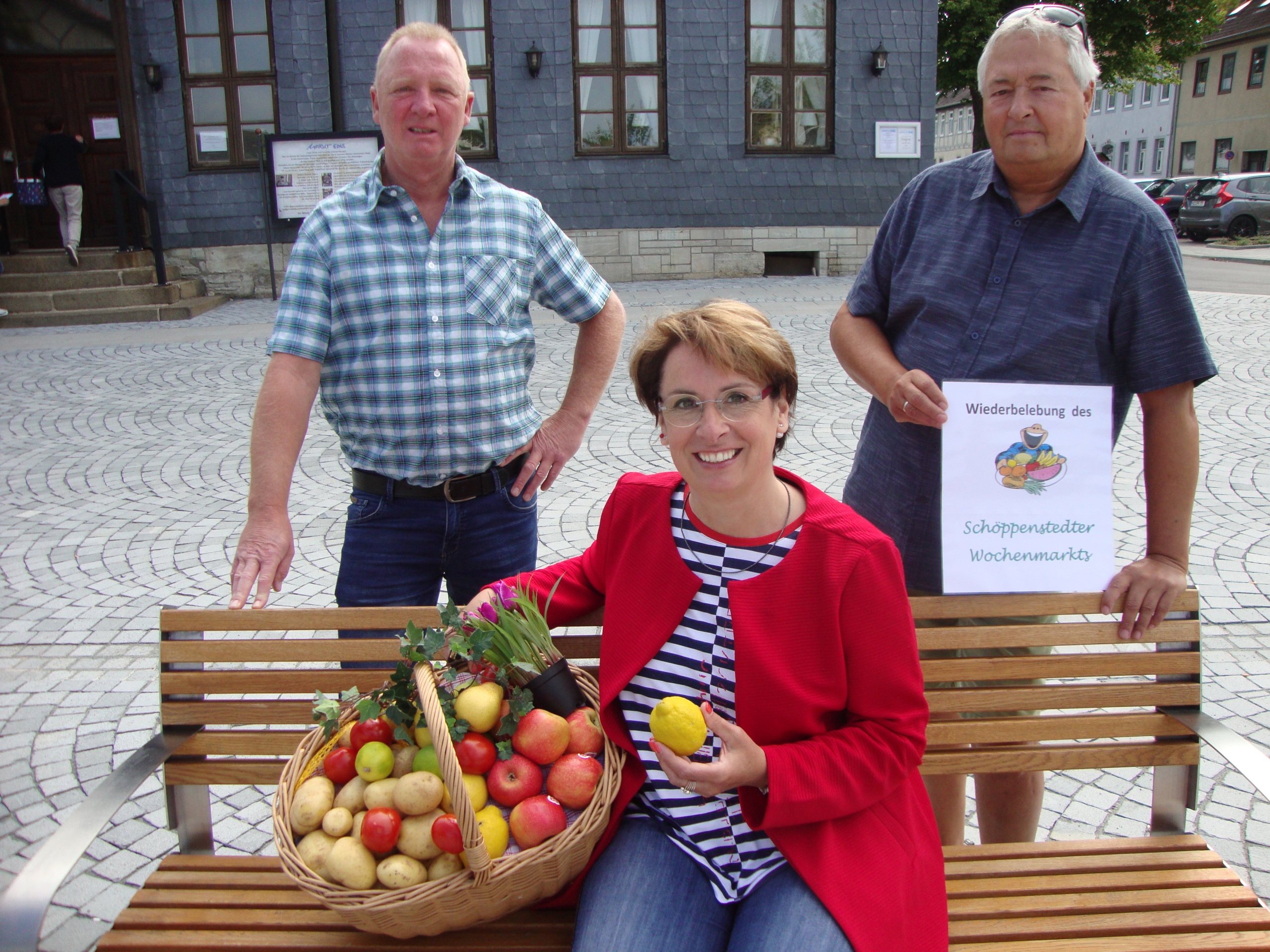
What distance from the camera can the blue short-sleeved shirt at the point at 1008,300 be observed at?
7.00 ft

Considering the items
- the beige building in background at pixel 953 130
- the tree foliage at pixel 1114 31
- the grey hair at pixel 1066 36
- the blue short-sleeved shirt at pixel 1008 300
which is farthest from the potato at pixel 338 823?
the beige building in background at pixel 953 130

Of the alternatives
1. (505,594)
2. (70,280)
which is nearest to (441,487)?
(505,594)

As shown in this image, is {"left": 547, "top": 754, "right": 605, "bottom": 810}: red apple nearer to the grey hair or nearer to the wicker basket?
the wicker basket

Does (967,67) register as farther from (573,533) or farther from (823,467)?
(573,533)

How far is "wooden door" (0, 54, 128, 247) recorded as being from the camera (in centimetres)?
1517

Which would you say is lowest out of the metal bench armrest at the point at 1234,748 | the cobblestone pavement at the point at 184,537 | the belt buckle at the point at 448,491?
the cobblestone pavement at the point at 184,537

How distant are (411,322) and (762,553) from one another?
3.76 feet

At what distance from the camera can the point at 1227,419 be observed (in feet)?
25.4

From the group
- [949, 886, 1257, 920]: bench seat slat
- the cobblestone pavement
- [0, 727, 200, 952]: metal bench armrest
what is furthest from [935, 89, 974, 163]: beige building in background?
[0, 727, 200, 952]: metal bench armrest

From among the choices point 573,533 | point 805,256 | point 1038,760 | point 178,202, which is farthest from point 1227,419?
point 178,202

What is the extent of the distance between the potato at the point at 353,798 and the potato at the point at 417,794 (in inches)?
2.9

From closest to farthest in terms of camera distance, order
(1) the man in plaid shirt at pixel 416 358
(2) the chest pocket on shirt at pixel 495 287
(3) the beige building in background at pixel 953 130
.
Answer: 1. (1) the man in plaid shirt at pixel 416 358
2. (2) the chest pocket on shirt at pixel 495 287
3. (3) the beige building in background at pixel 953 130

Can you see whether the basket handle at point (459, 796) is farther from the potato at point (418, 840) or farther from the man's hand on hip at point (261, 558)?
the man's hand on hip at point (261, 558)

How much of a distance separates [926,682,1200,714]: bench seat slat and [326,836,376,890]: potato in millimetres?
1329
